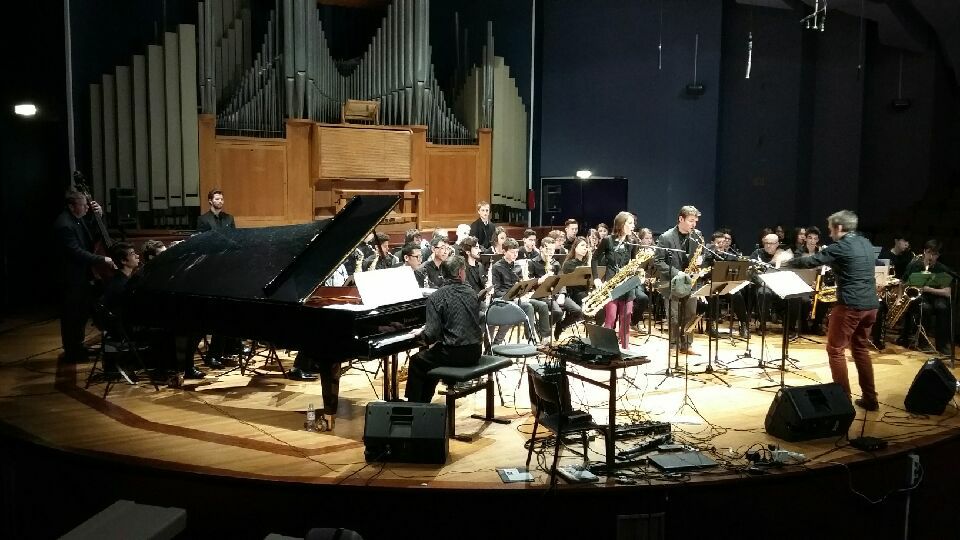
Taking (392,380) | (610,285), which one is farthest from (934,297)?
(392,380)

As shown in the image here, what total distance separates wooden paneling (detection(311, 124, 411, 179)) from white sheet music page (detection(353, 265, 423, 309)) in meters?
5.85

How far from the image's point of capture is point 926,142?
13094mm

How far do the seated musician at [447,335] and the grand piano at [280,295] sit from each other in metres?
0.19

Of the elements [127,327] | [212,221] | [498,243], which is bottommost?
[127,327]

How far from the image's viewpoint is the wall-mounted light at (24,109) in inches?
407

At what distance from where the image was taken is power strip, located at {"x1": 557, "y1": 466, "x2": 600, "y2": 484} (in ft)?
17.3

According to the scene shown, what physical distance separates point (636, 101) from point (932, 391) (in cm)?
803

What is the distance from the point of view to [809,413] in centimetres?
609

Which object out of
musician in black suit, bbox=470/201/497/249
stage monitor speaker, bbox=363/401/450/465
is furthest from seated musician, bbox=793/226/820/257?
stage monitor speaker, bbox=363/401/450/465

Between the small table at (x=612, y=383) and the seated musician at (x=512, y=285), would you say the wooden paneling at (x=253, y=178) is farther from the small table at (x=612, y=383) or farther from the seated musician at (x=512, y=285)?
the small table at (x=612, y=383)

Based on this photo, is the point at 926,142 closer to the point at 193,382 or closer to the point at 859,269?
the point at 859,269

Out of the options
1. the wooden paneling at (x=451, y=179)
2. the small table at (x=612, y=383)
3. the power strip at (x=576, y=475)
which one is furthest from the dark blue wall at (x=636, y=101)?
the power strip at (x=576, y=475)

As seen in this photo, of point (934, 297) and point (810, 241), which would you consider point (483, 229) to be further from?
point (934, 297)

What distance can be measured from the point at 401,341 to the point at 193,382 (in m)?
2.72
